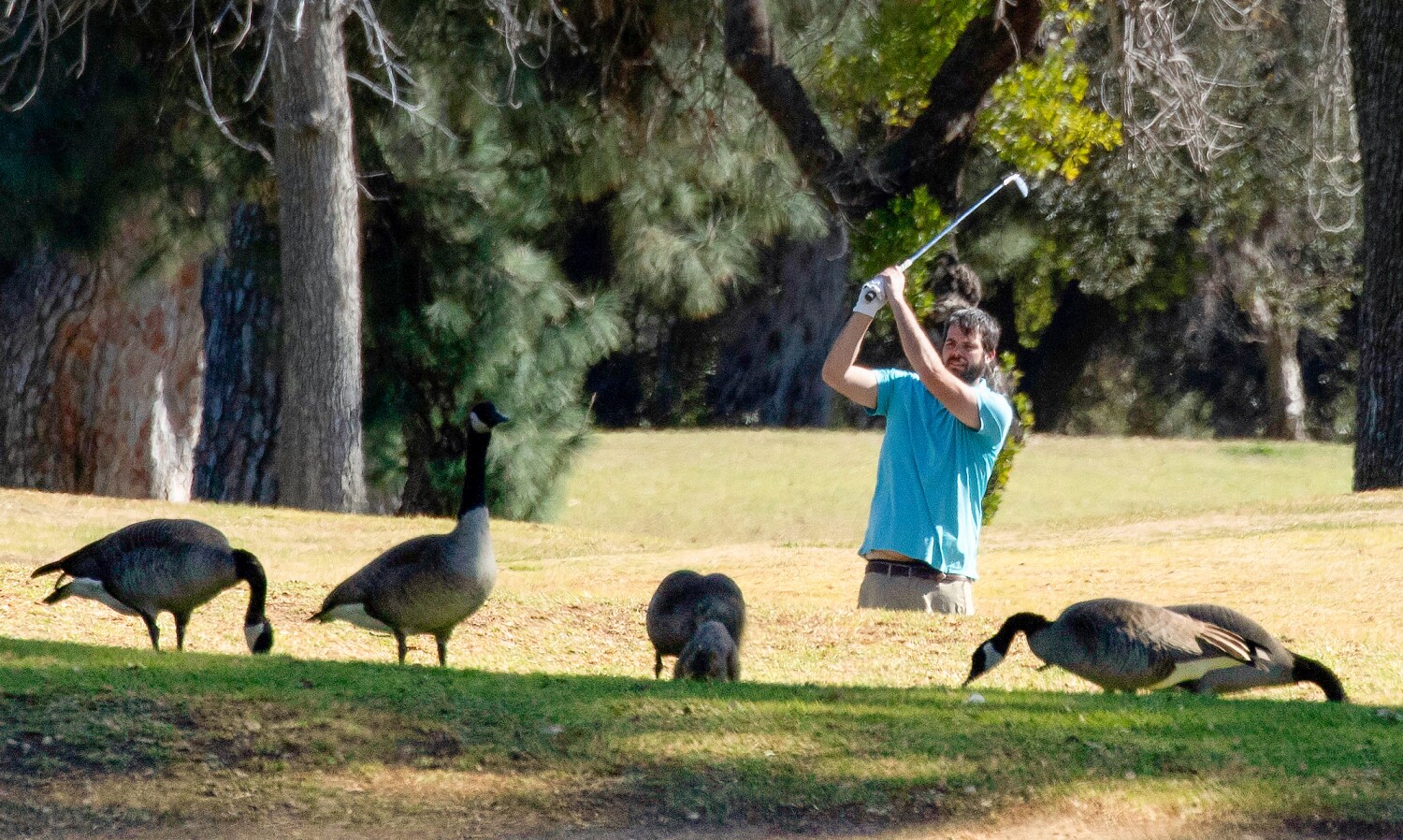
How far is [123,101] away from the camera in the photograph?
1552 centimetres

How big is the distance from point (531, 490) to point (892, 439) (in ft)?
35.9

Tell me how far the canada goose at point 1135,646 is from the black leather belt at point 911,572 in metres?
1.43

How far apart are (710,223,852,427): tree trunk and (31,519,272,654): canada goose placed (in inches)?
932

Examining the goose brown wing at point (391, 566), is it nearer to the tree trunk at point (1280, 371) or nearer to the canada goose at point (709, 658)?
the canada goose at point (709, 658)

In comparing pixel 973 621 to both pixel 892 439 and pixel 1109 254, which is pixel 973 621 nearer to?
pixel 892 439

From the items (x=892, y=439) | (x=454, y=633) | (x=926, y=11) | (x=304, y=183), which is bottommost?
(x=454, y=633)

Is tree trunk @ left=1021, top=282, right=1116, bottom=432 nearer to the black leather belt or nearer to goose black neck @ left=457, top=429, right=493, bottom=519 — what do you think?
the black leather belt

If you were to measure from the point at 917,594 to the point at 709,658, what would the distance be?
6.26 ft

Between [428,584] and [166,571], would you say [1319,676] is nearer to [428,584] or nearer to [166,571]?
[428,584]

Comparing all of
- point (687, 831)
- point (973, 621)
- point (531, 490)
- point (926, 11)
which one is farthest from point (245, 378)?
point (687, 831)

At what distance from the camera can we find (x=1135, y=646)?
6184mm

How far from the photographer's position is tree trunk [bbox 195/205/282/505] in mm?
17688

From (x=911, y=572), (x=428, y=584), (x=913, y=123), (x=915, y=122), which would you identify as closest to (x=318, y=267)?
(x=915, y=122)

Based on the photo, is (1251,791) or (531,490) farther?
(531,490)
